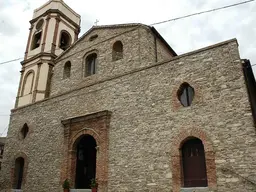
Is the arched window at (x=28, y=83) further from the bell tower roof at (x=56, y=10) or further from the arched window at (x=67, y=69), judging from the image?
the bell tower roof at (x=56, y=10)

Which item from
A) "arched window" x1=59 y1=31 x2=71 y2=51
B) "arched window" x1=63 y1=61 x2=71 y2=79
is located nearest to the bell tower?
"arched window" x1=59 y1=31 x2=71 y2=51

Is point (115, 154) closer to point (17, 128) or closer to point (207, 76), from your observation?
point (207, 76)

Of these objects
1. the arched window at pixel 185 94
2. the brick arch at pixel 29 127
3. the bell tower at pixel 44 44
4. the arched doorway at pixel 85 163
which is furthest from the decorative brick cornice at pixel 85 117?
the bell tower at pixel 44 44

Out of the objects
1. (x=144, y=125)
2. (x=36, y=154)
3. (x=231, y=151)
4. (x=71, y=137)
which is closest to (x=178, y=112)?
(x=144, y=125)

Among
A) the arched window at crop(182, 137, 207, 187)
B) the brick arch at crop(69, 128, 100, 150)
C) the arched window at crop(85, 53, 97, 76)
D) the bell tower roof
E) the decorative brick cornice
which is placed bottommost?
the arched window at crop(182, 137, 207, 187)

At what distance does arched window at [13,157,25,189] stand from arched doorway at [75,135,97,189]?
378 centimetres

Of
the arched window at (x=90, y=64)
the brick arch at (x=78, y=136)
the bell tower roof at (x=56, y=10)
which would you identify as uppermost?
the bell tower roof at (x=56, y=10)

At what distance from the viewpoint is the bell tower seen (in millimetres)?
17047

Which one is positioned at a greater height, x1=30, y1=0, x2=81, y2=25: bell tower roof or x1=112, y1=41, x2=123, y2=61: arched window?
x1=30, y1=0, x2=81, y2=25: bell tower roof

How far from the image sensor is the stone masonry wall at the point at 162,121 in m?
7.95

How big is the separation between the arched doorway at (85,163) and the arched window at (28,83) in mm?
6498

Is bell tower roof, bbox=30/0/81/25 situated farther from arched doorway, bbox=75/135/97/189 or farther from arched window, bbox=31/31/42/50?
arched doorway, bbox=75/135/97/189

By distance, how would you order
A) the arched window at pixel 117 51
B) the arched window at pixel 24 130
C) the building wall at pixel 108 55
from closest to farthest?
the building wall at pixel 108 55
the arched window at pixel 117 51
the arched window at pixel 24 130

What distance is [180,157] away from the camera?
8.90 metres
